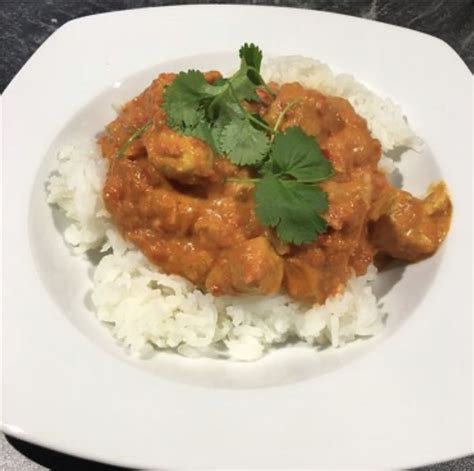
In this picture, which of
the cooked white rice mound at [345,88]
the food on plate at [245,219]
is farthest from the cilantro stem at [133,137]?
the cooked white rice mound at [345,88]

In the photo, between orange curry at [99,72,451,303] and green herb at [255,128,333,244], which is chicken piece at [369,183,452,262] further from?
green herb at [255,128,333,244]

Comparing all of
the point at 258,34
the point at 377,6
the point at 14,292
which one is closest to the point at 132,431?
the point at 14,292

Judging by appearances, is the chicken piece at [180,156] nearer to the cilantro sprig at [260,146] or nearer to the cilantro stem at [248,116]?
the cilantro sprig at [260,146]

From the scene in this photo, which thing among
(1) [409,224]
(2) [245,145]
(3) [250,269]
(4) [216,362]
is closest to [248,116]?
(2) [245,145]

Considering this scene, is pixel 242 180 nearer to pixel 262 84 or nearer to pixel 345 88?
pixel 262 84

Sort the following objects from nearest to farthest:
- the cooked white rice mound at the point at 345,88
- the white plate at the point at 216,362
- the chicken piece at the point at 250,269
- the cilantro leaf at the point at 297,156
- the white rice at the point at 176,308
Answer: the white plate at the point at 216,362 → the chicken piece at the point at 250,269 → the cilantro leaf at the point at 297,156 → the white rice at the point at 176,308 → the cooked white rice mound at the point at 345,88

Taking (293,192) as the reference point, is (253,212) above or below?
below

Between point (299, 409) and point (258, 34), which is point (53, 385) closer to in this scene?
point (299, 409)
